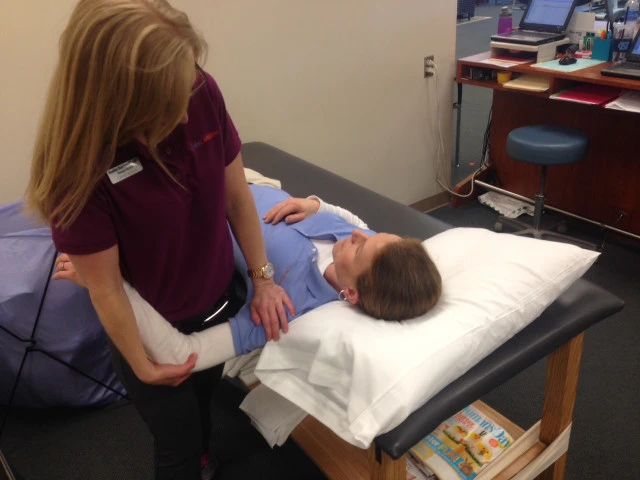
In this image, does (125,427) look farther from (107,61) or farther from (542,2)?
(542,2)

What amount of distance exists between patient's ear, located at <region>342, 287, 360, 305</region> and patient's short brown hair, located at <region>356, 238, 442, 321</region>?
2cm

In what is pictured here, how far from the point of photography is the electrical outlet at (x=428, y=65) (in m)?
2.82

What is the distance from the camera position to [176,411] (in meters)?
1.08

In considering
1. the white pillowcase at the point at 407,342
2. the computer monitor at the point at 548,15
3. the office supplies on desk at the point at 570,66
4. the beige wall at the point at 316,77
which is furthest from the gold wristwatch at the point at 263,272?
the computer monitor at the point at 548,15

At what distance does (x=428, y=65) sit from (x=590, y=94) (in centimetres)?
85

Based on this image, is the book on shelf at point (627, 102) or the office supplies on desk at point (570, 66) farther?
the office supplies on desk at point (570, 66)

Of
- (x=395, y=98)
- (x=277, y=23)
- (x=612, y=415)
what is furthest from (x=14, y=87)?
(x=612, y=415)

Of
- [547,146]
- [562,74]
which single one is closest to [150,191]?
[547,146]

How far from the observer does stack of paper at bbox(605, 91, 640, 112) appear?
2141mm

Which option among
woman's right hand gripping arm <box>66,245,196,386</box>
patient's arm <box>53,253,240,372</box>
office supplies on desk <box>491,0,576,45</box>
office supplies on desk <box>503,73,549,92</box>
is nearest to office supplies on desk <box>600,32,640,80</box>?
office supplies on desk <box>503,73,549,92</box>

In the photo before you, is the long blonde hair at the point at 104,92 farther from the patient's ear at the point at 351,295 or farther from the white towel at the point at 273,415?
the white towel at the point at 273,415

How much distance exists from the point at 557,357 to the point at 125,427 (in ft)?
4.67

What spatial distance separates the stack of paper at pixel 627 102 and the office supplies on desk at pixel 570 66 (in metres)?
0.27

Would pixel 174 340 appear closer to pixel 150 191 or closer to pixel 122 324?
pixel 122 324
